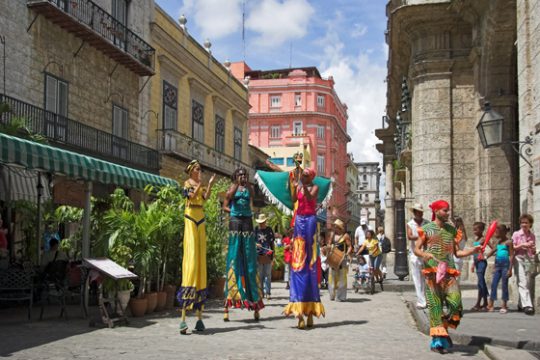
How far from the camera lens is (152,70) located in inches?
963

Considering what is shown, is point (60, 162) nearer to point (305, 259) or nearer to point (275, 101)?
point (305, 259)

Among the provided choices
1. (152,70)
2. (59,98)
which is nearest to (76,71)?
(59,98)

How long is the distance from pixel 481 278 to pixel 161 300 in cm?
514

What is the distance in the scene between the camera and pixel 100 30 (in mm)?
21203

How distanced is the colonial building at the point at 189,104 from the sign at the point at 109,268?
17319mm

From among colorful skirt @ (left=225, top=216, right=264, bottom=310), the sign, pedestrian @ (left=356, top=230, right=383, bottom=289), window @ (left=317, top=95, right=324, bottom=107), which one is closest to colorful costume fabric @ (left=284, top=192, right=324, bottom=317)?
colorful skirt @ (left=225, top=216, right=264, bottom=310)

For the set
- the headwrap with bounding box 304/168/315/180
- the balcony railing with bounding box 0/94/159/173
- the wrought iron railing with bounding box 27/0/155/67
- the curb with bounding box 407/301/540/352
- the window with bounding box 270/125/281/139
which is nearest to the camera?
the curb with bounding box 407/301/540/352

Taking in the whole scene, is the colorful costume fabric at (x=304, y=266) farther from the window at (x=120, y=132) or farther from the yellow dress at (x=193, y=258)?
the window at (x=120, y=132)

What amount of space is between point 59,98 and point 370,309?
1267cm

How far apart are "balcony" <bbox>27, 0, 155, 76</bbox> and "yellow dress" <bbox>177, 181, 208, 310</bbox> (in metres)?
11.9

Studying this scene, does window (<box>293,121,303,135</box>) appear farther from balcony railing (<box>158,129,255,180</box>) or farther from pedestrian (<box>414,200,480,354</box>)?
pedestrian (<box>414,200,480,354</box>)

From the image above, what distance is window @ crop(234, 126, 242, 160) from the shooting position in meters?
37.6

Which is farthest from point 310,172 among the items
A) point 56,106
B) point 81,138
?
point 81,138

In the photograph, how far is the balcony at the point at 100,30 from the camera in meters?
18.7
